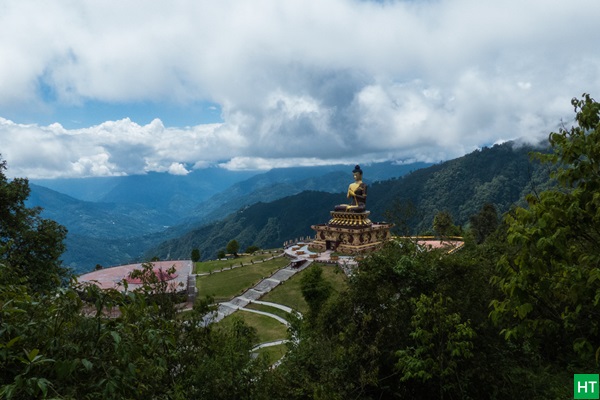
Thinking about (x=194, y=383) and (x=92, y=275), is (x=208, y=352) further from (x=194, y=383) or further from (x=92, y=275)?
(x=92, y=275)

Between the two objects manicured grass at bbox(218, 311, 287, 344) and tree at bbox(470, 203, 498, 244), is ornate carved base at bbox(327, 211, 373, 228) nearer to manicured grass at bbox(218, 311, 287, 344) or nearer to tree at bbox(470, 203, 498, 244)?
tree at bbox(470, 203, 498, 244)

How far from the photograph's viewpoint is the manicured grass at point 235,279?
40469mm

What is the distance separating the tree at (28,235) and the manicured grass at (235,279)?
1766 cm

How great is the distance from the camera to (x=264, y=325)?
3156 centimetres

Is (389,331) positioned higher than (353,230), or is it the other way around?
(353,230)

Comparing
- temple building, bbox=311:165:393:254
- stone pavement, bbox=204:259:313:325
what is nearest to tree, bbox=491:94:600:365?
stone pavement, bbox=204:259:313:325

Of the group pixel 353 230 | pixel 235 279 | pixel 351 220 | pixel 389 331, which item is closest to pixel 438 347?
pixel 389 331

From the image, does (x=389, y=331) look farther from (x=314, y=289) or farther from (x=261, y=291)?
(x=261, y=291)

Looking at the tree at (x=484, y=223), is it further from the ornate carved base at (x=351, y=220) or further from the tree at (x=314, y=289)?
the tree at (x=314, y=289)

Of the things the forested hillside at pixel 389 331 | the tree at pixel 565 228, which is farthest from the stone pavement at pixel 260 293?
the tree at pixel 565 228

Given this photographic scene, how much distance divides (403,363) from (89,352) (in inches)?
354

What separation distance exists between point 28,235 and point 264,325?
17.4 meters

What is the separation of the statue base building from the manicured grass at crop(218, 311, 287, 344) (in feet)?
63.2

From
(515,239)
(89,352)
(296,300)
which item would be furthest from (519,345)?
(296,300)
